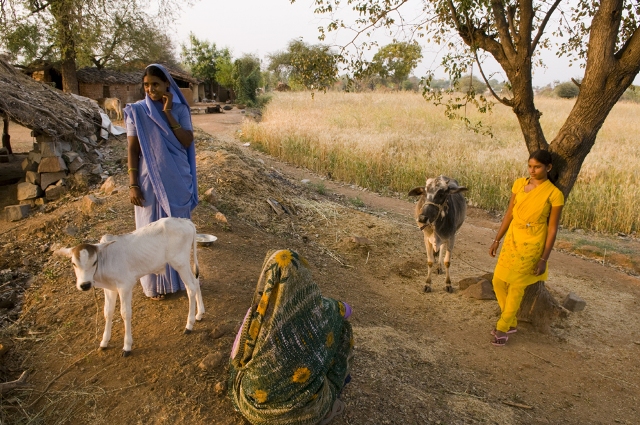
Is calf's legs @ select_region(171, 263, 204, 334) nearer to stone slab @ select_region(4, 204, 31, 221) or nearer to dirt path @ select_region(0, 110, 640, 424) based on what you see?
dirt path @ select_region(0, 110, 640, 424)

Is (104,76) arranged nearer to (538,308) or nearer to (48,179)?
(48,179)

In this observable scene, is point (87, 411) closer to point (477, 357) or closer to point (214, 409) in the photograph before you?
point (214, 409)

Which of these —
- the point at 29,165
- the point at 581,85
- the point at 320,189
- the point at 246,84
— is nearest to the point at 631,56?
the point at 581,85

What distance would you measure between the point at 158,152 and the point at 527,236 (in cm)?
333

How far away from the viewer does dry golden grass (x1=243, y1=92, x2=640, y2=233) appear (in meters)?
8.68

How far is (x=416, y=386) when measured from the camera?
3238 millimetres

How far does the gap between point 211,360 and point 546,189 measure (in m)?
3.15

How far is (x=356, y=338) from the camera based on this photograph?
371 cm

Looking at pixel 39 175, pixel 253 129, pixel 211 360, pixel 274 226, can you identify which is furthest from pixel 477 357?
pixel 253 129

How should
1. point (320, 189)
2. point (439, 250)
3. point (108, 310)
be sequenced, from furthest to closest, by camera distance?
point (320, 189), point (439, 250), point (108, 310)

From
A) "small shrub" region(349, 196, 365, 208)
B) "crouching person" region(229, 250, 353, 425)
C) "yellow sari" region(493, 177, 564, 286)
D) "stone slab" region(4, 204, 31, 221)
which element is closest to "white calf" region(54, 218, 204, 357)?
"crouching person" region(229, 250, 353, 425)

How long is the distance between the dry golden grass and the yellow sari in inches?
217

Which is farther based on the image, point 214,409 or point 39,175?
point 39,175

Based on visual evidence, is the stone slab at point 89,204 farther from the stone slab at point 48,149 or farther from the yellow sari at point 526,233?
the yellow sari at point 526,233
